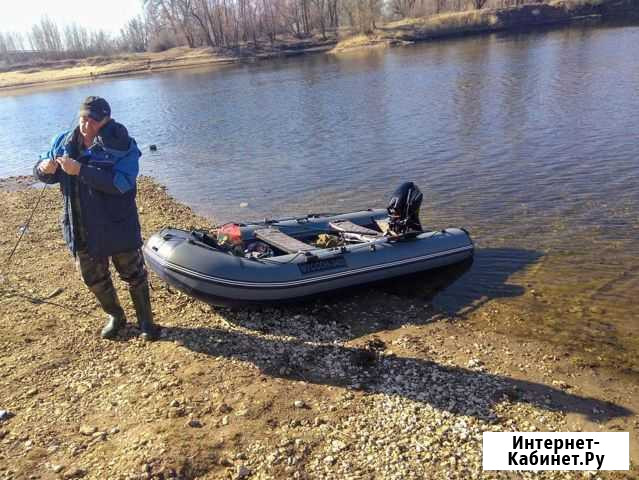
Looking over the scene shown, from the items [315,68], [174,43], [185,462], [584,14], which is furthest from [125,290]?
[174,43]

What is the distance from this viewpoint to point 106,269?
512 centimetres

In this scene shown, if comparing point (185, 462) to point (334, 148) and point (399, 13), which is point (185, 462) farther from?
point (399, 13)

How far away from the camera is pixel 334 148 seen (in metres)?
15.6

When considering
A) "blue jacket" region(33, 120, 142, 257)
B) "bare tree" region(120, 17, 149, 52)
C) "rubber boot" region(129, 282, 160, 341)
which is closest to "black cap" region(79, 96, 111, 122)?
"blue jacket" region(33, 120, 142, 257)

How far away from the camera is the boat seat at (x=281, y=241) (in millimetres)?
7008

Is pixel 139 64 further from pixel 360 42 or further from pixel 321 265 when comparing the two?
pixel 321 265

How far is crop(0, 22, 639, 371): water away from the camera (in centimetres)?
719

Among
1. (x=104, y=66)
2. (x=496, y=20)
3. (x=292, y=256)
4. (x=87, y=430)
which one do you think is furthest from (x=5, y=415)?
(x=104, y=66)

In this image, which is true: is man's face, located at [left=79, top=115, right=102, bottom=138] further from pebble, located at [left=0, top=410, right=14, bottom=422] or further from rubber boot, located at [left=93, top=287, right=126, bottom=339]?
pebble, located at [left=0, top=410, right=14, bottom=422]

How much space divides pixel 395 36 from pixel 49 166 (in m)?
53.7

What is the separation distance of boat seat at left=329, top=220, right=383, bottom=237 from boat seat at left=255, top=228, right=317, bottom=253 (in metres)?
0.88

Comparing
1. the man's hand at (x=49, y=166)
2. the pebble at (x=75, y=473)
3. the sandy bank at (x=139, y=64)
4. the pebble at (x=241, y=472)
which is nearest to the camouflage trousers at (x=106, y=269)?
the man's hand at (x=49, y=166)

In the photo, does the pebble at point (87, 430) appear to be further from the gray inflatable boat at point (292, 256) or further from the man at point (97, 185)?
the gray inflatable boat at point (292, 256)

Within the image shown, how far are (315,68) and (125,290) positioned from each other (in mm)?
35733
